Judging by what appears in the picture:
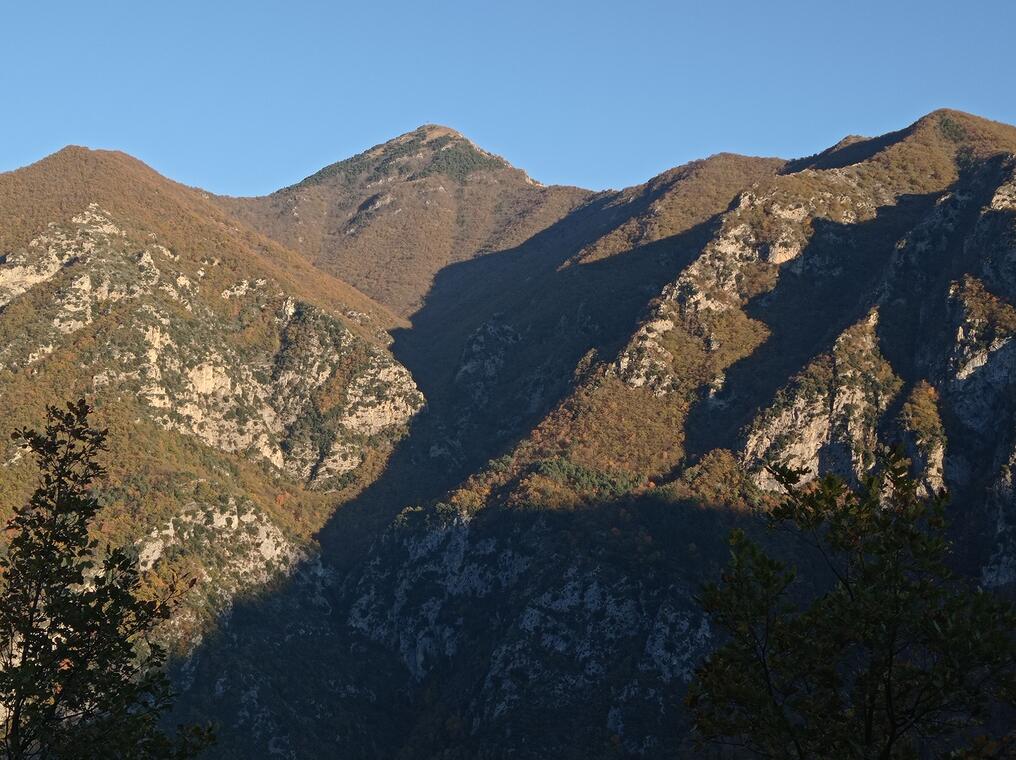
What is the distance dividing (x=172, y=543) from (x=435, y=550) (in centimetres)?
3488

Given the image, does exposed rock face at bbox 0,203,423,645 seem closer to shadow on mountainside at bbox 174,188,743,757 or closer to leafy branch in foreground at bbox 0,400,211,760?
shadow on mountainside at bbox 174,188,743,757

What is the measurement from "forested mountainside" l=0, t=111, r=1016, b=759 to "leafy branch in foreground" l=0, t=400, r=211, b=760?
258 ft

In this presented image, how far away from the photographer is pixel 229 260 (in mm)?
186750

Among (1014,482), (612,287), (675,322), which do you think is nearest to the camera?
(1014,482)

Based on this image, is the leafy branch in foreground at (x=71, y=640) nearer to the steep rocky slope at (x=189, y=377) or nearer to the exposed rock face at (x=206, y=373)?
the steep rocky slope at (x=189, y=377)

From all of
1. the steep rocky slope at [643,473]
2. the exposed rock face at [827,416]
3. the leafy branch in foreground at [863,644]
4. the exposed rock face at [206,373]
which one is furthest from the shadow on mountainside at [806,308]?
the leafy branch in foreground at [863,644]

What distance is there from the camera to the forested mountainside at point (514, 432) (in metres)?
109

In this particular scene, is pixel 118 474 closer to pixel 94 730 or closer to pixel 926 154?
pixel 94 730

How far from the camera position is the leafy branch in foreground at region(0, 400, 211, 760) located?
23.3 m

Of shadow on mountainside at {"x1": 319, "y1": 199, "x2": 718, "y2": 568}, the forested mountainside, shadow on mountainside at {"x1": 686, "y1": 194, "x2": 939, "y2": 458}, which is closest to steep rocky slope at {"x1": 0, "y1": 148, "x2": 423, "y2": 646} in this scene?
the forested mountainside

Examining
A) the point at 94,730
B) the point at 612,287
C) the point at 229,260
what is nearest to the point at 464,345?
the point at 612,287

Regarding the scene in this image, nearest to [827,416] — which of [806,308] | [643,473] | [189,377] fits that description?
[643,473]

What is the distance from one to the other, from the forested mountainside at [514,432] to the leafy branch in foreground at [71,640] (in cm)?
7854

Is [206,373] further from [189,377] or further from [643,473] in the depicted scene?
[643,473]
